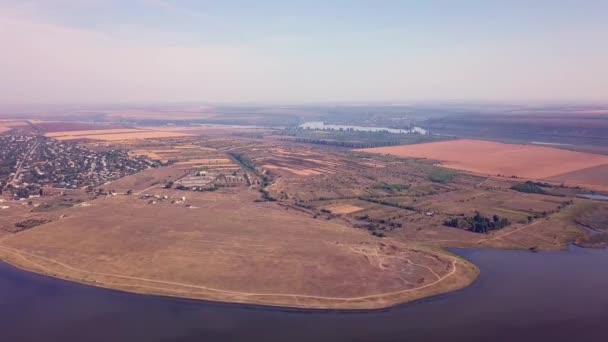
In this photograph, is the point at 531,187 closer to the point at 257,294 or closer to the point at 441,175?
the point at 441,175

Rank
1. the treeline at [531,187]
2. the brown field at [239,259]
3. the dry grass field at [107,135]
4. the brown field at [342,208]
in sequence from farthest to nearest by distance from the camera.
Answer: the dry grass field at [107,135], the treeline at [531,187], the brown field at [342,208], the brown field at [239,259]

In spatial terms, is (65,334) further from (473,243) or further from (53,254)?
(473,243)

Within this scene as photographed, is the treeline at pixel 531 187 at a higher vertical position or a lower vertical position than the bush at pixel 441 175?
lower

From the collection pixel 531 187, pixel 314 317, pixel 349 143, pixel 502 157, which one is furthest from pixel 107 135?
pixel 314 317

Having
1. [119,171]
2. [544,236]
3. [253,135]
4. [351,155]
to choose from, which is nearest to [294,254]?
[544,236]

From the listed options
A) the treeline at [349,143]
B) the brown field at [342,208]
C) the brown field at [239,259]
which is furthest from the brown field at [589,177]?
the treeline at [349,143]

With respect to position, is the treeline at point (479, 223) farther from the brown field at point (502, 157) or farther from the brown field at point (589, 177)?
the brown field at point (502, 157)
